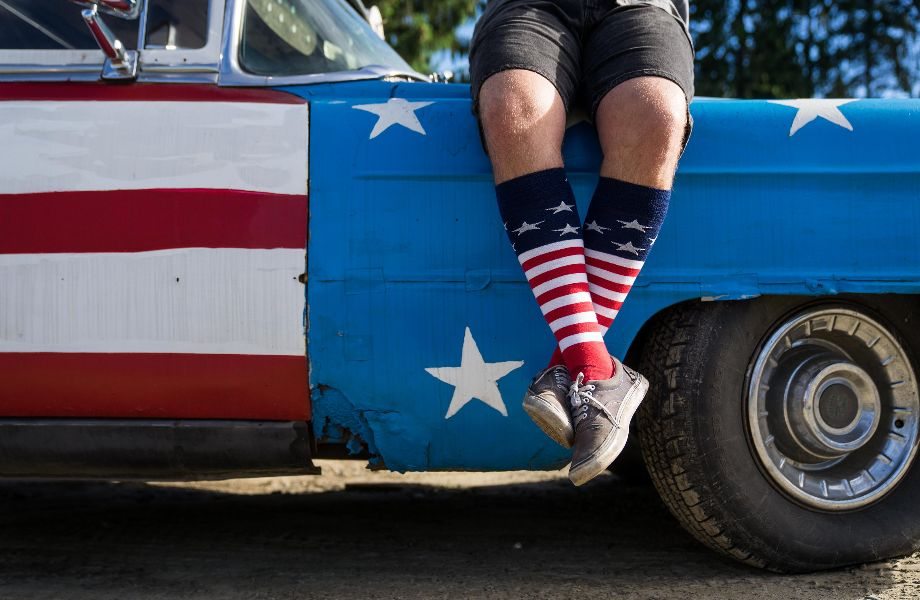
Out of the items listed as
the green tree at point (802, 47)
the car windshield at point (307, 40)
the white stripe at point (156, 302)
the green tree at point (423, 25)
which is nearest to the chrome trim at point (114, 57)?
the car windshield at point (307, 40)

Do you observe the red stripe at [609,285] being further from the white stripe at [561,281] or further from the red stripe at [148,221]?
the red stripe at [148,221]

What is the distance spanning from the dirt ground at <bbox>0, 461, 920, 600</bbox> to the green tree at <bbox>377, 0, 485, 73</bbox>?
603 cm

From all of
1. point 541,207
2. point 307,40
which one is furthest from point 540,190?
point 307,40

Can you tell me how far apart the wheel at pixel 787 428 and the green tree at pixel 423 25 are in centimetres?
685

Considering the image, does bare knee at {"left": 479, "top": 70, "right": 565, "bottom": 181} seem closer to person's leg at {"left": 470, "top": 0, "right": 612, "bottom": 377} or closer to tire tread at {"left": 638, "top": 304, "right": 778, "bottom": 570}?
person's leg at {"left": 470, "top": 0, "right": 612, "bottom": 377}

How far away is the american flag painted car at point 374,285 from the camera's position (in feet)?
6.63

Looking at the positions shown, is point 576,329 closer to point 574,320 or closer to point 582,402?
point 574,320

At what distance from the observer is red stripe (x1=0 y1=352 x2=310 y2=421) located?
2.02 metres

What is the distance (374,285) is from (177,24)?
36.1 inches

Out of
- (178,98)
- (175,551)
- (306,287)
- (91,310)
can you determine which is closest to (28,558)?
(175,551)

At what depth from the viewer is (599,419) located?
1.76 meters

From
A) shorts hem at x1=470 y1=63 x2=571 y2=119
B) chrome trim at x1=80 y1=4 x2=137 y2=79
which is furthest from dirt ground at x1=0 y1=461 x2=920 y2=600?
chrome trim at x1=80 y1=4 x2=137 y2=79

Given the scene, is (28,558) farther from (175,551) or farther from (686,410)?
(686,410)

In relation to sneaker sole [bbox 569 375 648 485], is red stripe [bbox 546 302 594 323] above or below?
above
